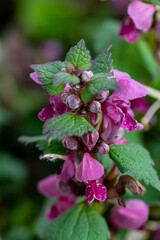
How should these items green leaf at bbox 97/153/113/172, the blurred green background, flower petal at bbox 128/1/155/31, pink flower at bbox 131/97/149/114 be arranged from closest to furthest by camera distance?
green leaf at bbox 97/153/113/172
flower petal at bbox 128/1/155/31
pink flower at bbox 131/97/149/114
the blurred green background

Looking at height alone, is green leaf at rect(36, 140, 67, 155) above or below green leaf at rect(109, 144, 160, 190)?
below

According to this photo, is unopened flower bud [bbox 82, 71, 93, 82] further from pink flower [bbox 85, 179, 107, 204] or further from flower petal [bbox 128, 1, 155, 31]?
flower petal [bbox 128, 1, 155, 31]

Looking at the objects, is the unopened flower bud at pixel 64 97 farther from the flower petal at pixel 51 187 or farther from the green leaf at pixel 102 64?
the flower petal at pixel 51 187

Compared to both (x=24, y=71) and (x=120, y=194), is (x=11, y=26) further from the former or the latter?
(x=120, y=194)

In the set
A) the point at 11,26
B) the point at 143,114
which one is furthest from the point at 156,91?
the point at 11,26

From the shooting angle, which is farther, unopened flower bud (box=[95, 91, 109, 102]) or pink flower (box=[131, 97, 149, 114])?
pink flower (box=[131, 97, 149, 114])

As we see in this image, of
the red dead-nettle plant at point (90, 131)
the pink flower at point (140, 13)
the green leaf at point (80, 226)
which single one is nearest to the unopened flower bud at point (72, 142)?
the red dead-nettle plant at point (90, 131)

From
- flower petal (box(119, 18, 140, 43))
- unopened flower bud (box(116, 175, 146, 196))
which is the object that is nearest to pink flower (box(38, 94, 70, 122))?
Answer: unopened flower bud (box(116, 175, 146, 196))

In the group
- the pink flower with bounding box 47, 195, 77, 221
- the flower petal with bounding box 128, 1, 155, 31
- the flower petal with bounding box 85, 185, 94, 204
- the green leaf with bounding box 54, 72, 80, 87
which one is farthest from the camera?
the flower petal with bounding box 128, 1, 155, 31
